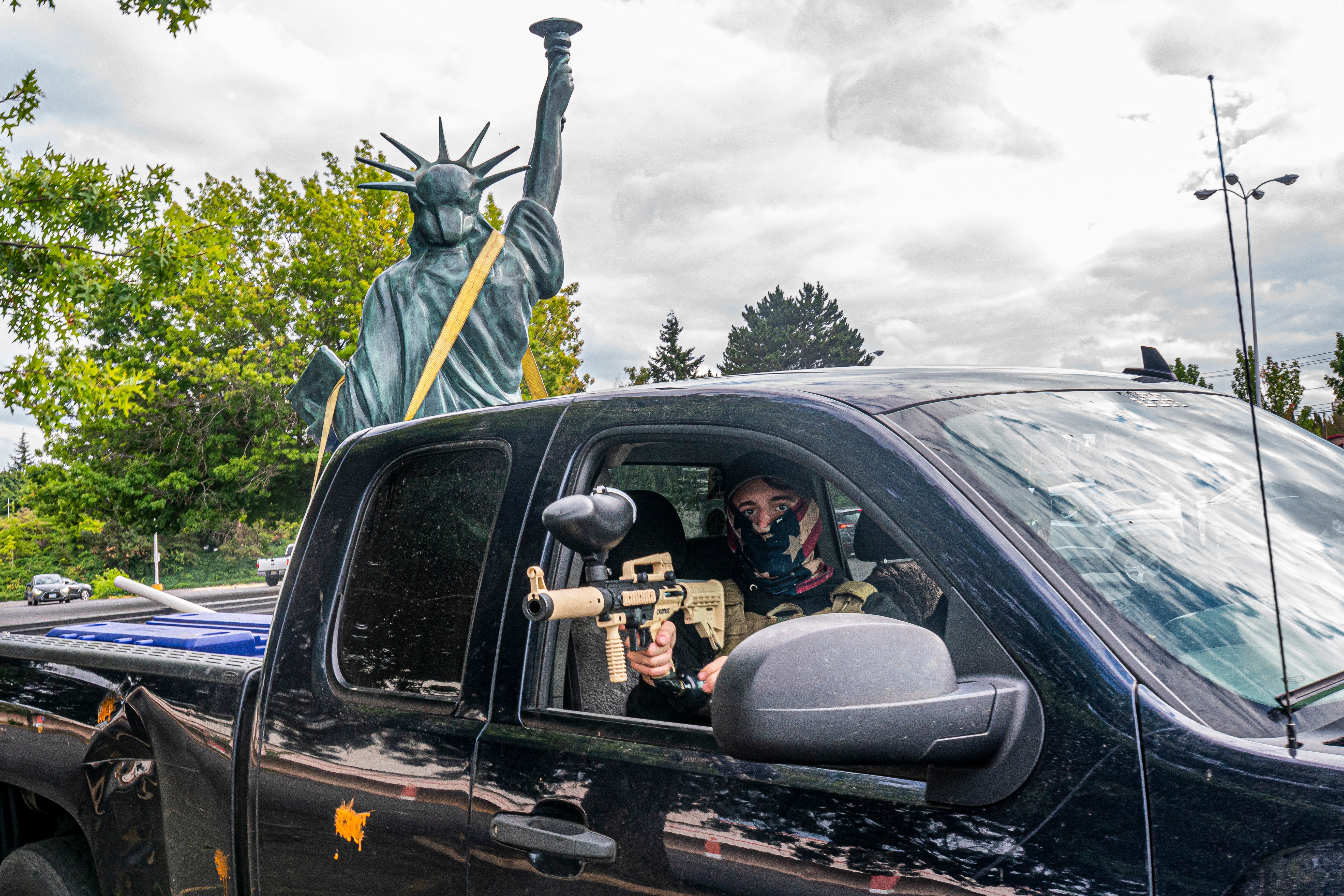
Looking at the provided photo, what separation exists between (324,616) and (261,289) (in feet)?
97.9

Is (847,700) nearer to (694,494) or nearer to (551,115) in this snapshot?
(694,494)

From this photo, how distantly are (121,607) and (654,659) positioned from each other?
104 ft

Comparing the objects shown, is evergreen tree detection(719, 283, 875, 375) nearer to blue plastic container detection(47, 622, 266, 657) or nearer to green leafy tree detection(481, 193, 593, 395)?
green leafy tree detection(481, 193, 593, 395)

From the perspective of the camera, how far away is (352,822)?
203 centimetres

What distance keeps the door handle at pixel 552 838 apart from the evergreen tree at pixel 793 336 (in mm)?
60071

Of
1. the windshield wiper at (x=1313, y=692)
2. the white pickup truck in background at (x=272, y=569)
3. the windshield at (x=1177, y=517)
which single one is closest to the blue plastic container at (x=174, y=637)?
the windshield at (x=1177, y=517)

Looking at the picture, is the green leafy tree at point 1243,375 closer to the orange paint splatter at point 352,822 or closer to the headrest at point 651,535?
the headrest at point 651,535

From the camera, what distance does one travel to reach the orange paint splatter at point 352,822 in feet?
6.59

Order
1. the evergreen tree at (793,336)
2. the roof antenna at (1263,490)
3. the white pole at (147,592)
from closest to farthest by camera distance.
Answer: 1. the roof antenna at (1263,490)
2. the white pole at (147,592)
3. the evergreen tree at (793,336)

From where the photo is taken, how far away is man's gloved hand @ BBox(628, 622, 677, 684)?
1.92 m

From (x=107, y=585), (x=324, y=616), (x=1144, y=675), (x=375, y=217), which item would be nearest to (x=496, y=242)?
(x=324, y=616)

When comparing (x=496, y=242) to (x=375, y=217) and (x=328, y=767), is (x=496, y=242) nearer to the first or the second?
(x=328, y=767)

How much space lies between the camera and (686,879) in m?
1.54

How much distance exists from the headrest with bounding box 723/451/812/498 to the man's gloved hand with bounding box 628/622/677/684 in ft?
1.71
